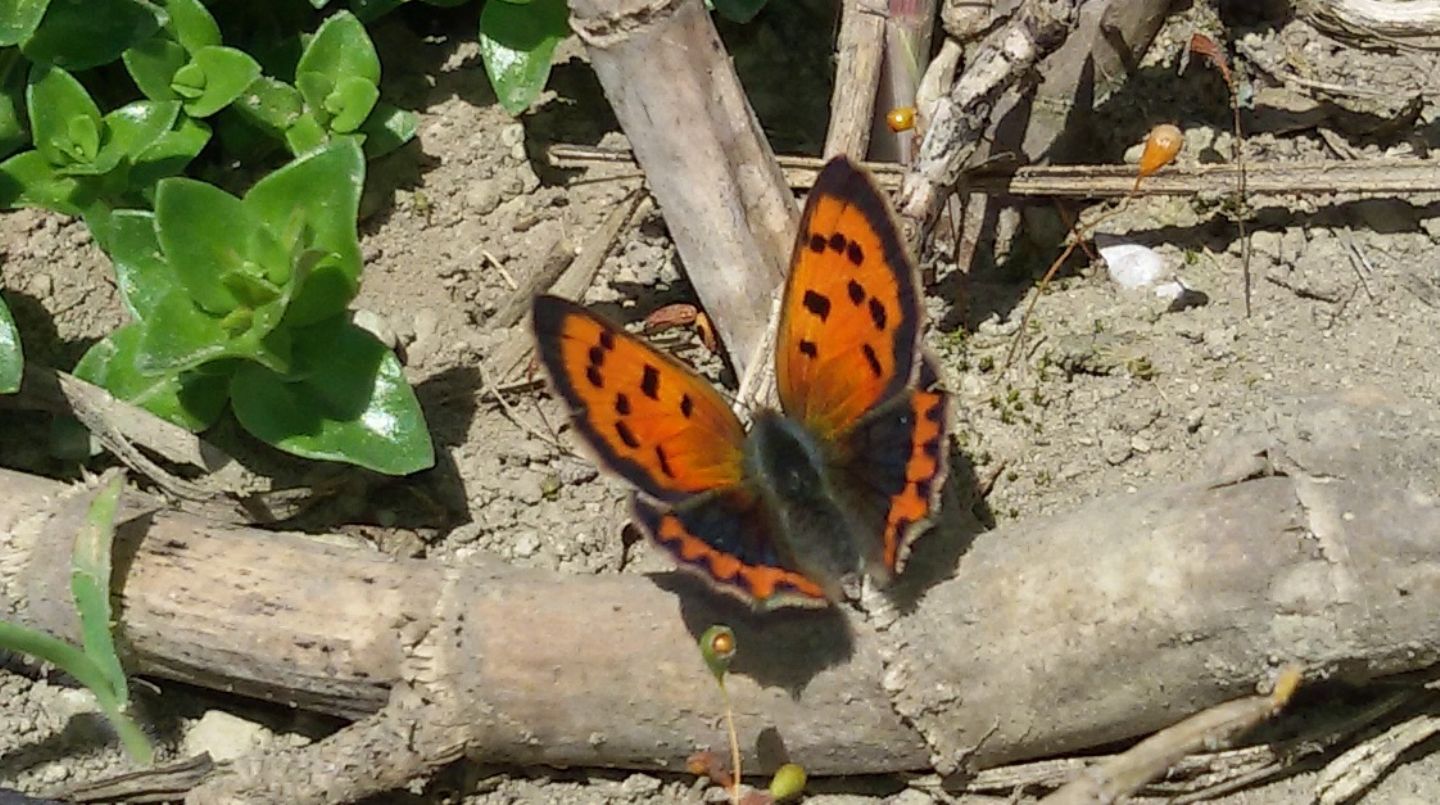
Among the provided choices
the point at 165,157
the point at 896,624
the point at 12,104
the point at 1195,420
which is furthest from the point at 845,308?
the point at 12,104

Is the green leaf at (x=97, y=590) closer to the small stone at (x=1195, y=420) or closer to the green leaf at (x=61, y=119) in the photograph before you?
the green leaf at (x=61, y=119)

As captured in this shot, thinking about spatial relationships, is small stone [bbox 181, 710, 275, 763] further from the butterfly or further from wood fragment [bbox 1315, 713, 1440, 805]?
wood fragment [bbox 1315, 713, 1440, 805]

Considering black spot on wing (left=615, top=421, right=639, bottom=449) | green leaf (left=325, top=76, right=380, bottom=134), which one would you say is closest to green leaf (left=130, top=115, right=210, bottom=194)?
green leaf (left=325, top=76, right=380, bottom=134)

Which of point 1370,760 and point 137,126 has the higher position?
point 137,126

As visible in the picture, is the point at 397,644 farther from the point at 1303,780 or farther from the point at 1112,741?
the point at 1303,780

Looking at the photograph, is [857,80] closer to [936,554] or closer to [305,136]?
[936,554]

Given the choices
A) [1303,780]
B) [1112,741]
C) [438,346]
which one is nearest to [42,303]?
[438,346]

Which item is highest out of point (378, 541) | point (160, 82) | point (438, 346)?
point (160, 82)
